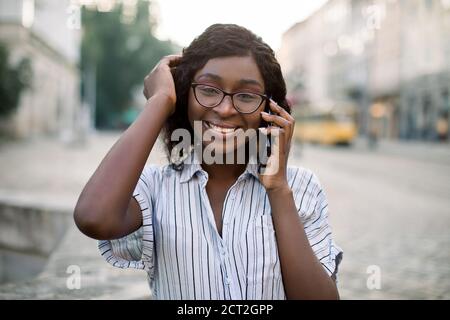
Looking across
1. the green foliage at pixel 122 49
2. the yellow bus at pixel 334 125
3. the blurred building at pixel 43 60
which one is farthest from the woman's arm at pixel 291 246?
the green foliage at pixel 122 49

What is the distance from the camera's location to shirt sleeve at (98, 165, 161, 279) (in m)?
1.71

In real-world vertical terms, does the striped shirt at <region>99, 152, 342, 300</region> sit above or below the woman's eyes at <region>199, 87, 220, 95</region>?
below

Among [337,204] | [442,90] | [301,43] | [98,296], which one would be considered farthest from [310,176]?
[301,43]

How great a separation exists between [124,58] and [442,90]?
90.9 ft

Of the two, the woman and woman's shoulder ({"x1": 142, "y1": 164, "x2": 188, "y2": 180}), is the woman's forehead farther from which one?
woman's shoulder ({"x1": 142, "y1": 164, "x2": 188, "y2": 180})

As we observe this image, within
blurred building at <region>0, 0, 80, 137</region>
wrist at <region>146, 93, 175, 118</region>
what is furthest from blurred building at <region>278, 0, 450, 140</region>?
wrist at <region>146, 93, 175, 118</region>

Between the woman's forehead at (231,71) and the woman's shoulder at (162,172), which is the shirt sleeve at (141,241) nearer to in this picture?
the woman's shoulder at (162,172)

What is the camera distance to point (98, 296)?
3.40 meters

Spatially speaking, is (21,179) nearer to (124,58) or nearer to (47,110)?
(47,110)

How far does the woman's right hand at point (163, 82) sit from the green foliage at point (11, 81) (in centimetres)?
2091

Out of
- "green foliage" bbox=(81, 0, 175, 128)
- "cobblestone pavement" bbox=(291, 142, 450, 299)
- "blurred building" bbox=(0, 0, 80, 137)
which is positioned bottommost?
"cobblestone pavement" bbox=(291, 142, 450, 299)

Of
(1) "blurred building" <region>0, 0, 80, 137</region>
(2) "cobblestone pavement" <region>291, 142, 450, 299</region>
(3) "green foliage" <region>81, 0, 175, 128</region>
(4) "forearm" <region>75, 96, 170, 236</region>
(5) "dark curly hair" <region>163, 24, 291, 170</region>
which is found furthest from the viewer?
(3) "green foliage" <region>81, 0, 175, 128</region>

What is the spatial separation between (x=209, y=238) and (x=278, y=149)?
348 millimetres

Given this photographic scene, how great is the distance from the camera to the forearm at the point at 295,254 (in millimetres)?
1602
